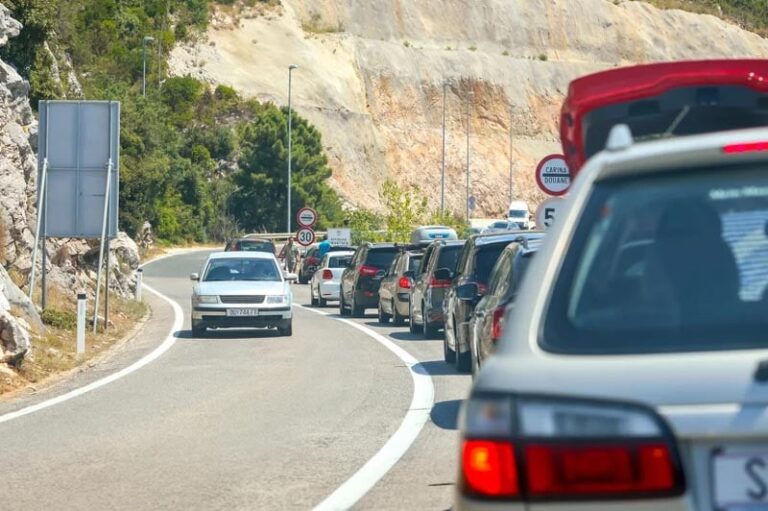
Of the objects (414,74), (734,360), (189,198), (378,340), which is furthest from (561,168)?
(414,74)

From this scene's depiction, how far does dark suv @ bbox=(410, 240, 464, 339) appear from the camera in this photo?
2466 cm

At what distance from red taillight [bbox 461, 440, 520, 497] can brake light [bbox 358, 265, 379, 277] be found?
3067 cm

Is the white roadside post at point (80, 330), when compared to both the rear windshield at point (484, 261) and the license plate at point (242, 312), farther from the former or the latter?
the rear windshield at point (484, 261)

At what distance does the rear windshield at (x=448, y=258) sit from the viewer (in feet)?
83.2

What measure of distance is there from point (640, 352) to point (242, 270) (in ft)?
80.8

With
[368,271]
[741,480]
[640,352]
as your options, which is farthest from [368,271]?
[741,480]

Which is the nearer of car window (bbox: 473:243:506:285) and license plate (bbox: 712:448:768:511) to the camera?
license plate (bbox: 712:448:768:511)

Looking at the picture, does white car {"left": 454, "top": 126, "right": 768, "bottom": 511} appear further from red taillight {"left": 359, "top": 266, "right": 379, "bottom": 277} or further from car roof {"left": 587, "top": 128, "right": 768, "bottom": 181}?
red taillight {"left": 359, "top": 266, "right": 379, "bottom": 277}

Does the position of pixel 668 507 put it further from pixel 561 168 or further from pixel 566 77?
pixel 566 77

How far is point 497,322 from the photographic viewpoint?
525 inches

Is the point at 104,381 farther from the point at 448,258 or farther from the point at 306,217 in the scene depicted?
the point at 306,217

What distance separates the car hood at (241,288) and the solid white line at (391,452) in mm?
8062

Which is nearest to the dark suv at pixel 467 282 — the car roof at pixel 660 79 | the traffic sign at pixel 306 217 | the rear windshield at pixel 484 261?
the rear windshield at pixel 484 261

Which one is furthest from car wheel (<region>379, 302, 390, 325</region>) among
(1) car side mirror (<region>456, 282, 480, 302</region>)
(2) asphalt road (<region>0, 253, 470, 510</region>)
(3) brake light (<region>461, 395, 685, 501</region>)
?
(3) brake light (<region>461, 395, 685, 501</region>)
